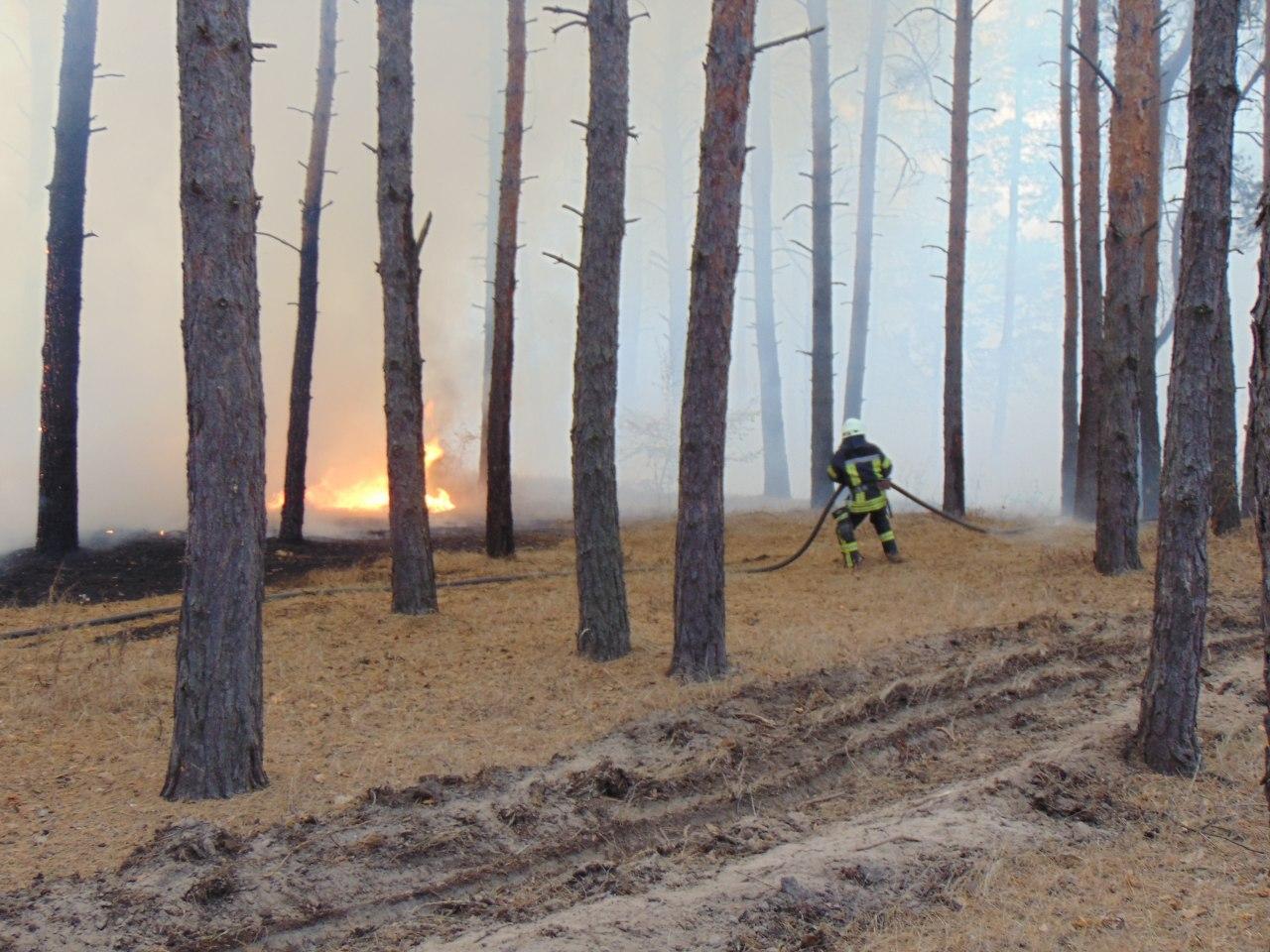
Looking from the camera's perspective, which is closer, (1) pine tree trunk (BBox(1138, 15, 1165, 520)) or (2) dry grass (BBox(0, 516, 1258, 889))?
(2) dry grass (BBox(0, 516, 1258, 889))

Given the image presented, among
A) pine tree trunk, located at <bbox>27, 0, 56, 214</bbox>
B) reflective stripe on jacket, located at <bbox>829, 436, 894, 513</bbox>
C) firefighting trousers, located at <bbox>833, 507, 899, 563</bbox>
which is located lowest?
firefighting trousers, located at <bbox>833, 507, 899, 563</bbox>

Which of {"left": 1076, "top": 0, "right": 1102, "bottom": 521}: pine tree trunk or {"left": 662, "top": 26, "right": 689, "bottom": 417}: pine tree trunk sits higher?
{"left": 662, "top": 26, "right": 689, "bottom": 417}: pine tree trunk

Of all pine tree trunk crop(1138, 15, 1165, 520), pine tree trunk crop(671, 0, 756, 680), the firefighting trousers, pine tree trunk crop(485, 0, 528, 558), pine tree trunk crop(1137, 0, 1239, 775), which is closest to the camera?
pine tree trunk crop(1137, 0, 1239, 775)

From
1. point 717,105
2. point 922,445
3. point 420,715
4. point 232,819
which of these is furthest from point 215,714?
point 922,445

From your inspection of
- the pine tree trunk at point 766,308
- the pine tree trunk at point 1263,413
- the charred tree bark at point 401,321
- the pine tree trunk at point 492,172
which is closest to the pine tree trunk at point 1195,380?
the pine tree trunk at point 1263,413

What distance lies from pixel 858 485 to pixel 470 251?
87.1 feet

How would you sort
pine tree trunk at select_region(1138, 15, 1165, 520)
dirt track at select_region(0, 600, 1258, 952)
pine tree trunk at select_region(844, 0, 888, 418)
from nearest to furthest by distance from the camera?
dirt track at select_region(0, 600, 1258, 952), pine tree trunk at select_region(1138, 15, 1165, 520), pine tree trunk at select_region(844, 0, 888, 418)

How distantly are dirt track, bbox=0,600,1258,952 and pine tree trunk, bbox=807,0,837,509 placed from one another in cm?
1374

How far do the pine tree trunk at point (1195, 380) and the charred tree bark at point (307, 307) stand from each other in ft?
42.8

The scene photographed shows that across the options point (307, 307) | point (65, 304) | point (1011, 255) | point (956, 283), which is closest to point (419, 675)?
point (65, 304)

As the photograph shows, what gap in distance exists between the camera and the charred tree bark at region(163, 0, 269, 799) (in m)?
6.09

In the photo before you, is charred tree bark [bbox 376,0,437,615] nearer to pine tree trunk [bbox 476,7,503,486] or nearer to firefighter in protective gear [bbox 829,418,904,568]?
firefighter in protective gear [bbox 829,418,904,568]

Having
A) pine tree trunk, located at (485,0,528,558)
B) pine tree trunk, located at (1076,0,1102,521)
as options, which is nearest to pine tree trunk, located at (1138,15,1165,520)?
pine tree trunk, located at (1076,0,1102,521)

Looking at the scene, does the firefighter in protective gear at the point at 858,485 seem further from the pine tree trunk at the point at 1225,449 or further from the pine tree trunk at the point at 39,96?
the pine tree trunk at the point at 39,96
